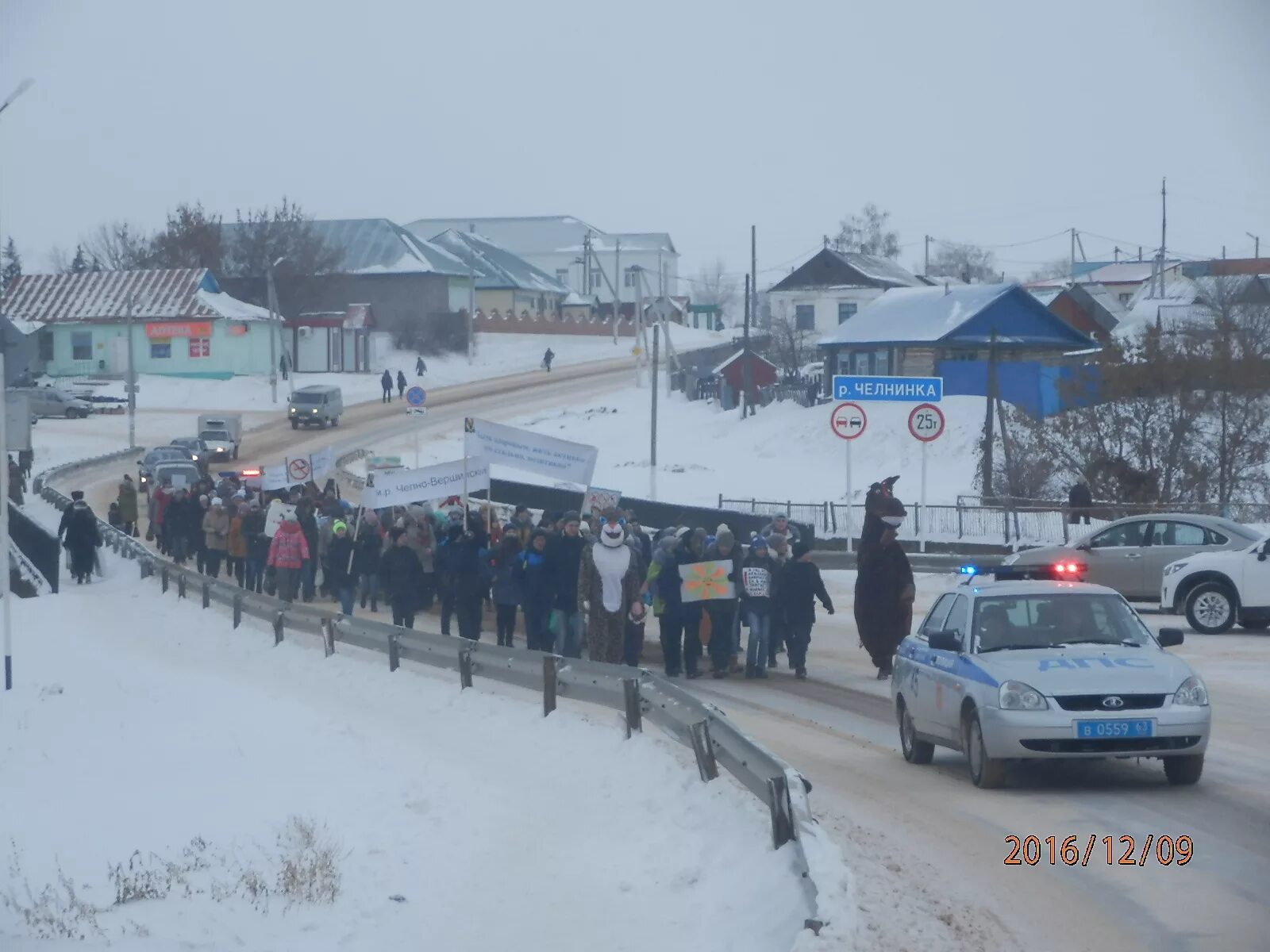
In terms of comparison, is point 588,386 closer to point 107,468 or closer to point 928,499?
point 107,468

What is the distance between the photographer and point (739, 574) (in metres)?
17.9

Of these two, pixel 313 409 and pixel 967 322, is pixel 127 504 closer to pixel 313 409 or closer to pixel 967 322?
pixel 967 322

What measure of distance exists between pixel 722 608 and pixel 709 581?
18.2 inches

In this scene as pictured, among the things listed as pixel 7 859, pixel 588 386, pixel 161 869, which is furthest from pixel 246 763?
pixel 588 386

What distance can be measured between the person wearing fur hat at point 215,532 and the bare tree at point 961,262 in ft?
402

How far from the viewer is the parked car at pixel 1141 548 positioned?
74.8ft

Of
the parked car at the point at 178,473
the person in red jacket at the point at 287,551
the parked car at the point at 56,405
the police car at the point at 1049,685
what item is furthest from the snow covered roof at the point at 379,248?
the police car at the point at 1049,685

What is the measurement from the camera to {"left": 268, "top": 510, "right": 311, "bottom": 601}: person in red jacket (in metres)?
24.6

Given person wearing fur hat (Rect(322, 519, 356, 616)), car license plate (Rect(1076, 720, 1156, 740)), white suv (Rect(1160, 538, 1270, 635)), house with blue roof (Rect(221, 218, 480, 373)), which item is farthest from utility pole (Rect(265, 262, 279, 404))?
car license plate (Rect(1076, 720, 1156, 740))

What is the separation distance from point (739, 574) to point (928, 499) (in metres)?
25.2

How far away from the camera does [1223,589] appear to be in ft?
68.1

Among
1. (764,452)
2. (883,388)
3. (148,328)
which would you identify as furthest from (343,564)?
(148,328)

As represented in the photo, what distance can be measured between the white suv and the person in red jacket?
13.0 m

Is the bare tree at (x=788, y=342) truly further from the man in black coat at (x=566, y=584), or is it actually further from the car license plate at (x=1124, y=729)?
the car license plate at (x=1124, y=729)
